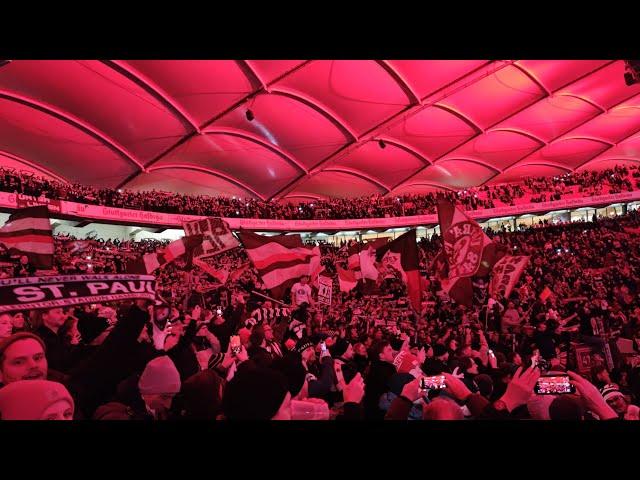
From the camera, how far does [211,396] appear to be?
283cm

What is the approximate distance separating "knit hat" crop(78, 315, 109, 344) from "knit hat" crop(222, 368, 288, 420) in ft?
8.94

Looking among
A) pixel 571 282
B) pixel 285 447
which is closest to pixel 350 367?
pixel 285 447

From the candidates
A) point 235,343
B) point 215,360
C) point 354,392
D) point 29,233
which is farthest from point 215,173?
point 354,392

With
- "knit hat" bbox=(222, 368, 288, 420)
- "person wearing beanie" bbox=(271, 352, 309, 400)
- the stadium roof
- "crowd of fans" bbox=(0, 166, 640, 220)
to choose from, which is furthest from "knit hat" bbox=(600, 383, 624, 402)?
"crowd of fans" bbox=(0, 166, 640, 220)

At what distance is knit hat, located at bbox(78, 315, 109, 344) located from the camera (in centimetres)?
462

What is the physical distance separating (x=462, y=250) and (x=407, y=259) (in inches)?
59.1

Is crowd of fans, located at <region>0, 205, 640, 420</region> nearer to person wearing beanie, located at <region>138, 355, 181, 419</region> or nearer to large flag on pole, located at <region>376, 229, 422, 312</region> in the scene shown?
person wearing beanie, located at <region>138, 355, 181, 419</region>

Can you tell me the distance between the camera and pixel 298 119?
89.8 ft

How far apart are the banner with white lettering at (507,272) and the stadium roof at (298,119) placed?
14.5 meters

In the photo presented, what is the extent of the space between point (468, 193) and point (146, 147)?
2239 cm

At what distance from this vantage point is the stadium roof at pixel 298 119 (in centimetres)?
2273

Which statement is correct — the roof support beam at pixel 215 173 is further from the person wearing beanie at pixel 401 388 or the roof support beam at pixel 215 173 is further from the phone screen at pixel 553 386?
the phone screen at pixel 553 386
